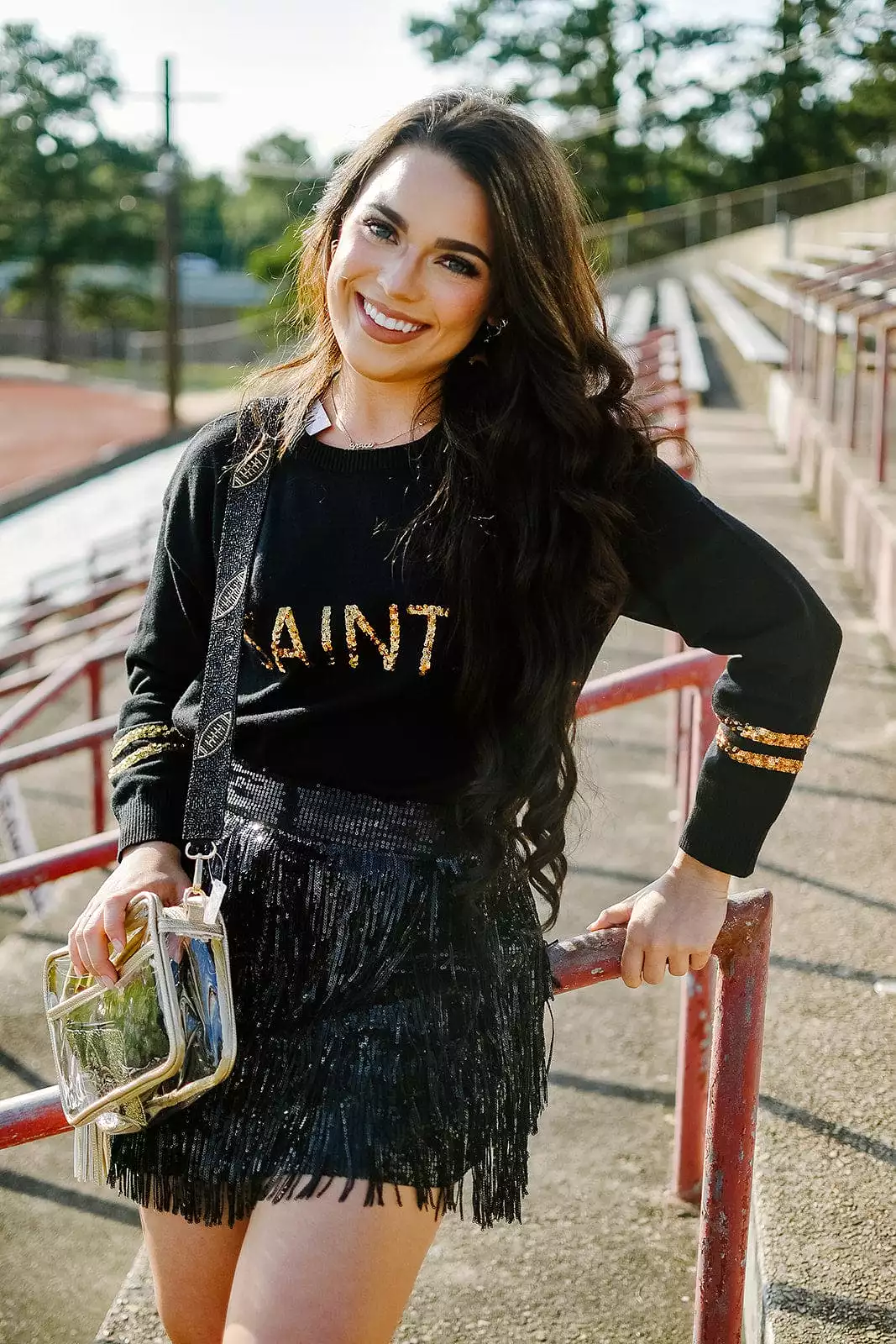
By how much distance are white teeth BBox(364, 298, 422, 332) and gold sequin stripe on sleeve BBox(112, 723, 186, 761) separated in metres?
0.59

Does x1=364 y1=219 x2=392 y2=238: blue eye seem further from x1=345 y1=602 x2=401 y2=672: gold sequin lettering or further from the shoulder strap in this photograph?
x1=345 y1=602 x2=401 y2=672: gold sequin lettering

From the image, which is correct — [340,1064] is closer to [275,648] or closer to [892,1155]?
[275,648]

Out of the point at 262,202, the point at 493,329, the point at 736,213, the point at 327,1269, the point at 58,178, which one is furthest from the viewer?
the point at 262,202

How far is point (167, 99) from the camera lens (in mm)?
25938

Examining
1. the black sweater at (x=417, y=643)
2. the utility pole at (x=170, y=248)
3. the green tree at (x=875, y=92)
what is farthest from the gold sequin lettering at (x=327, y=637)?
the utility pole at (x=170, y=248)

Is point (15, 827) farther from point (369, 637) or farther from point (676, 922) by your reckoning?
point (676, 922)

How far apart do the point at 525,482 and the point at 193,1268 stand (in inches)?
41.1

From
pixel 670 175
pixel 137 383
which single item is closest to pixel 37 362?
pixel 137 383

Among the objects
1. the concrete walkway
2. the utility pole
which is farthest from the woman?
the utility pole

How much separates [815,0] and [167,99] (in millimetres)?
25981

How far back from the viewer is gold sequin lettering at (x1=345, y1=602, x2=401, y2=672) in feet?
5.57

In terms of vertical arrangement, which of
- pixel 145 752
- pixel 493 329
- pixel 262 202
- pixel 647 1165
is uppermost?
pixel 262 202

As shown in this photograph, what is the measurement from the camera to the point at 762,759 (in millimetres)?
1722

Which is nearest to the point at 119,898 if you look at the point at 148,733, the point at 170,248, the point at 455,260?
the point at 148,733
